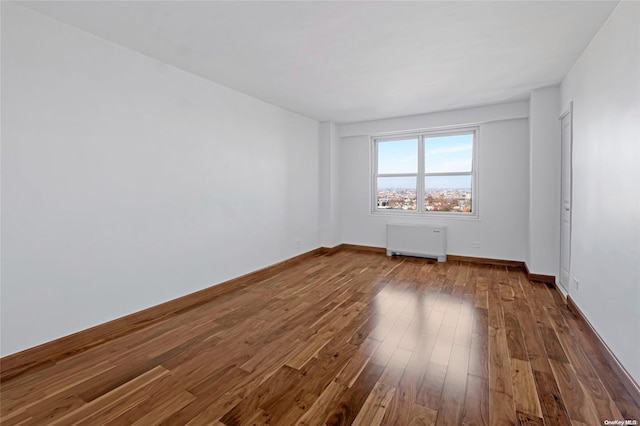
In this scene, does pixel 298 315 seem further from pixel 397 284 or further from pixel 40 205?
pixel 40 205

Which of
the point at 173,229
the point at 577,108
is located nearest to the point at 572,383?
the point at 577,108

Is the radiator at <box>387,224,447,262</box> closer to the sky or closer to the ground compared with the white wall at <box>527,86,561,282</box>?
closer to the ground

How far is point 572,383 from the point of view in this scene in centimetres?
200

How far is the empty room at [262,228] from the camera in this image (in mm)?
1948

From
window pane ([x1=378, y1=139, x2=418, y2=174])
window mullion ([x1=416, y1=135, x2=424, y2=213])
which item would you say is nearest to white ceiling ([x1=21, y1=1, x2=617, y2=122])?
window mullion ([x1=416, y1=135, x2=424, y2=213])

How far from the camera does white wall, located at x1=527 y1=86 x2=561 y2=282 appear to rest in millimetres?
4047

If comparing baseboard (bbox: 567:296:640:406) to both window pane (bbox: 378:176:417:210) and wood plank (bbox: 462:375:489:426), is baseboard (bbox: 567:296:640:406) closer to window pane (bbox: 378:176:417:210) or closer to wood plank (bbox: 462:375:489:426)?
wood plank (bbox: 462:375:489:426)

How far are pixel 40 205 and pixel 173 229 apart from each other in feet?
3.82

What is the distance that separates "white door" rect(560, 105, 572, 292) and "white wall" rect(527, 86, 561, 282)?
0.13 metres

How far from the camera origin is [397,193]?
6191 millimetres

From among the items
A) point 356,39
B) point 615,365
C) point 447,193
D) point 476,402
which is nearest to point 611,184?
point 615,365

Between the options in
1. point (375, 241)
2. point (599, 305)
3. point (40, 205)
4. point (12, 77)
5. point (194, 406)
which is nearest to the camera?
point (194, 406)

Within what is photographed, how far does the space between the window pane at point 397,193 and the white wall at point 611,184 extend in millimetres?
2964

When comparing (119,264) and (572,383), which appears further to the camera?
(119,264)
